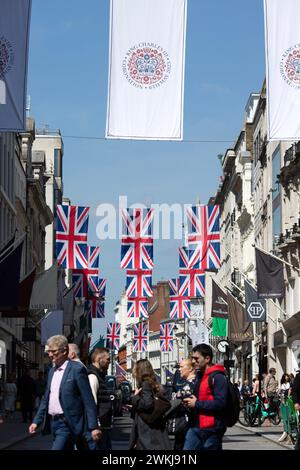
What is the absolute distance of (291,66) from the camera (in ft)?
72.5

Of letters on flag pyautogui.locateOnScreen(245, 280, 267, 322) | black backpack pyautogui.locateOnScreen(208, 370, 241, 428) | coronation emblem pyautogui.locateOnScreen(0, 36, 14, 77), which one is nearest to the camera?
black backpack pyautogui.locateOnScreen(208, 370, 241, 428)

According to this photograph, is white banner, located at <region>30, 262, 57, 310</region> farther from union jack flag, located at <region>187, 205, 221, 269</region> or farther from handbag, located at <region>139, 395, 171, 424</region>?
handbag, located at <region>139, 395, 171, 424</region>

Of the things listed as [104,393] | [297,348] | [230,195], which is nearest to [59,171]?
[230,195]

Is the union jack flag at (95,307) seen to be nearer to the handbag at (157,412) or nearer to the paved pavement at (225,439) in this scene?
the paved pavement at (225,439)

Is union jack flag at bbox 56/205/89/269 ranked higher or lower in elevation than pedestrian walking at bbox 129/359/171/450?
higher

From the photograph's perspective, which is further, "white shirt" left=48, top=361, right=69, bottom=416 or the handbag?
the handbag

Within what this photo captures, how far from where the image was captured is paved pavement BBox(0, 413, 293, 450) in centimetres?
2531

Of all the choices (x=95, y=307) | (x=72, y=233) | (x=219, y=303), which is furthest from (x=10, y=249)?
(x=95, y=307)

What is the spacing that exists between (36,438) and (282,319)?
32038 mm

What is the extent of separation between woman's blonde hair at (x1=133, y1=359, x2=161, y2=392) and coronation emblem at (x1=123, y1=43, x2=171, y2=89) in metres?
9.25

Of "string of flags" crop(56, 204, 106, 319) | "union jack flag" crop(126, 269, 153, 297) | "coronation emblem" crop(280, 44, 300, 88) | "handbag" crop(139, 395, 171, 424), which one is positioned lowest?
"handbag" crop(139, 395, 171, 424)

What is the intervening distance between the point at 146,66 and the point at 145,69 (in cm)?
6

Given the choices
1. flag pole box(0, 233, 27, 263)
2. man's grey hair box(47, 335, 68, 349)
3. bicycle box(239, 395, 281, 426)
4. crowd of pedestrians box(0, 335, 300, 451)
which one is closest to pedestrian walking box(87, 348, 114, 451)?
crowd of pedestrians box(0, 335, 300, 451)

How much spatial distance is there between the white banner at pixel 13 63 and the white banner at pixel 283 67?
4649 millimetres
